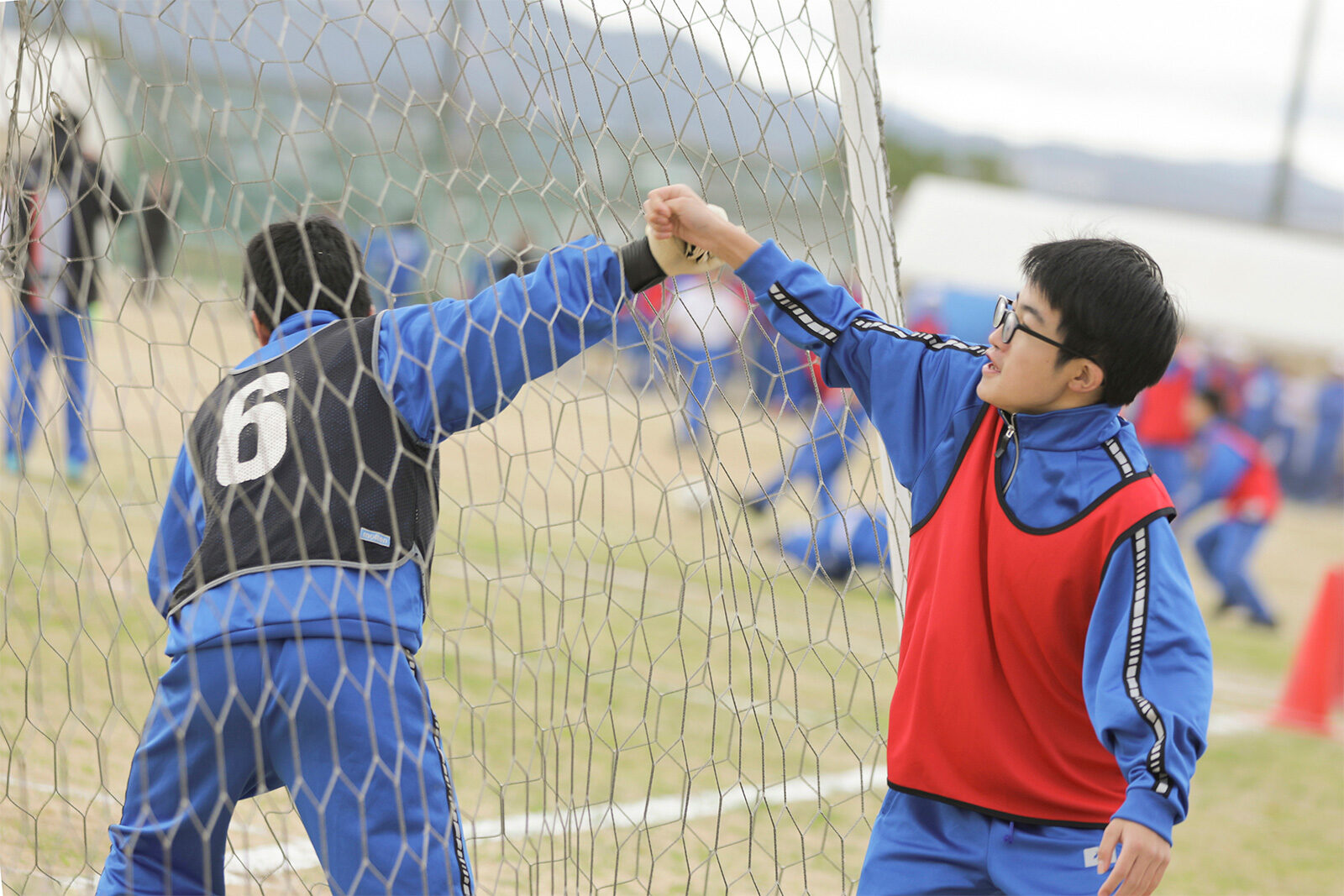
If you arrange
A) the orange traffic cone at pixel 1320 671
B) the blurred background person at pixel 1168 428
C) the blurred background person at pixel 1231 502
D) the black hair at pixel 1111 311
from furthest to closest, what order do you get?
the blurred background person at pixel 1168 428, the blurred background person at pixel 1231 502, the orange traffic cone at pixel 1320 671, the black hair at pixel 1111 311

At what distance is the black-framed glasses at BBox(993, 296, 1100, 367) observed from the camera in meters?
1.90

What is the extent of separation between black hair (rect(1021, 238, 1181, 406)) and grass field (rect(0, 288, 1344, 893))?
68 centimetres

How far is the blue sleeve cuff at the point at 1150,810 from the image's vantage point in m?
1.65

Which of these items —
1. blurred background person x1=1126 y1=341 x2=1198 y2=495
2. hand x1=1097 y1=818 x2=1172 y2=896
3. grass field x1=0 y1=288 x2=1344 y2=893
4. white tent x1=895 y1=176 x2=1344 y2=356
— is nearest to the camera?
hand x1=1097 y1=818 x2=1172 y2=896

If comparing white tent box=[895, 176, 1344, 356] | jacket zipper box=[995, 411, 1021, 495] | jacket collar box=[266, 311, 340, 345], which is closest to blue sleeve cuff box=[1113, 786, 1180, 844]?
jacket zipper box=[995, 411, 1021, 495]

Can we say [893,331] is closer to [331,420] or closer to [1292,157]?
[331,420]

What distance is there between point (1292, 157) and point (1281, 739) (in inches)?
987

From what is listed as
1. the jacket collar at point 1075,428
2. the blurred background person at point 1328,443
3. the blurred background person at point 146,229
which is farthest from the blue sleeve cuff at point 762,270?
the blurred background person at point 1328,443

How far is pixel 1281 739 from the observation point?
18.2 ft

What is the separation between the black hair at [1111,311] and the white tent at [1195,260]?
1479 centimetres

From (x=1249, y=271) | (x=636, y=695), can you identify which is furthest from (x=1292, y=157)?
(x=636, y=695)

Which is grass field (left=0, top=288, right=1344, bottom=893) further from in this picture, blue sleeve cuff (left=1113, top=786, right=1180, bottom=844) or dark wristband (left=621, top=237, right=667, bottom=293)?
blue sleeve cuff (left=1113, top=786, right=1180, bottom=844)

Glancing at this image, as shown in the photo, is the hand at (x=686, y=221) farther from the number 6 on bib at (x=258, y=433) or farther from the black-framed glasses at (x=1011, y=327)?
the number 6 on bib at (x=258, y=433)

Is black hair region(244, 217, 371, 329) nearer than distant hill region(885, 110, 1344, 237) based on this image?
Yes
